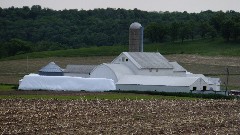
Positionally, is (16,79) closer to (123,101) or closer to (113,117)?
(123,101)

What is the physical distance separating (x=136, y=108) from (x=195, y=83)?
21073 millimetres

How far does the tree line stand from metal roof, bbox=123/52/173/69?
5278cm

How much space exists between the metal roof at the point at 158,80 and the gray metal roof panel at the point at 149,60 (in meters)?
4.04

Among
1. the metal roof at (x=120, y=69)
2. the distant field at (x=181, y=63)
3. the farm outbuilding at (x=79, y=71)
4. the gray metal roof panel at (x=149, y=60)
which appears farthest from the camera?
the distant field at (x=181, y=63)

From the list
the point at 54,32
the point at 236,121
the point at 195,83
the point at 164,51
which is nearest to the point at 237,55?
the point at 164,51

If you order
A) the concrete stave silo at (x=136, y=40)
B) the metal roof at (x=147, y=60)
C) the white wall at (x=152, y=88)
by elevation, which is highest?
the concrete stave silo at (x=136, y=40)

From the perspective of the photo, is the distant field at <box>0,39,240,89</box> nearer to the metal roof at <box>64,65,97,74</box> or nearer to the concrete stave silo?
A: the metal roof at <box>64,65,97,74</box>

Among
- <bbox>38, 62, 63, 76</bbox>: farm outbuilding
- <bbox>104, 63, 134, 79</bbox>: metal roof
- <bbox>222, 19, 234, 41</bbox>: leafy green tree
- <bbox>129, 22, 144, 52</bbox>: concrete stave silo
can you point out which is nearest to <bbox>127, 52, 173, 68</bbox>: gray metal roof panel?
<bbox>104, 63, 134, 79</bbox>: metal roof

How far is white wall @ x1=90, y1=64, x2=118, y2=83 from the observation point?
6769cm

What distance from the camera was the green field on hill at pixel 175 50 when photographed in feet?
372

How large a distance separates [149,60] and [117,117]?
36.2 m

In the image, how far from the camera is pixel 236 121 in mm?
35000

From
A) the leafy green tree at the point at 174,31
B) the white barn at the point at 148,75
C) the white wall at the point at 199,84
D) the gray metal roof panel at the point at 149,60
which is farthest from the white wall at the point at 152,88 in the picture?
the leafy green tree at the point at 174,31

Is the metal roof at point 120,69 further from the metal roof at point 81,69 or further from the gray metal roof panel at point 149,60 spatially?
the metal roof at point 81,69
